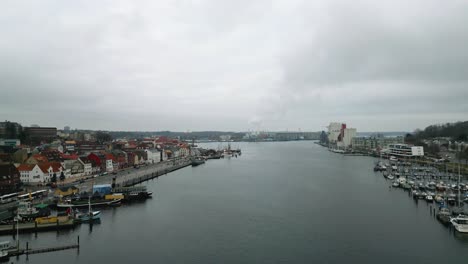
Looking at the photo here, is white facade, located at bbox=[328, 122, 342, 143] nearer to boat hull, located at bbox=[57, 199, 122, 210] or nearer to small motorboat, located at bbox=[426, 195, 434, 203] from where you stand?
small motorboat, located at bbox=[426, 195, 434, 203]

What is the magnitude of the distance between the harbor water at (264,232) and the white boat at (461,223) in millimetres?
180

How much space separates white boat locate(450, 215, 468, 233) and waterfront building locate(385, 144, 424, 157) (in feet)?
59.9

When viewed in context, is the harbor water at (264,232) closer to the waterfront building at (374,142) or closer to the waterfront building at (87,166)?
the waterfront building at (87,166)

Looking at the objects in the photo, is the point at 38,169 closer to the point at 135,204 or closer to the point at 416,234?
the point at 135,204

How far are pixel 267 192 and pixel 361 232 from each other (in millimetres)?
5170

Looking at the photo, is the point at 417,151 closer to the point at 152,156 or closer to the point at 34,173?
the point at 152,156

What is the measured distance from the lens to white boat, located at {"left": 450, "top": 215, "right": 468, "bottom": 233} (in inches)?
293

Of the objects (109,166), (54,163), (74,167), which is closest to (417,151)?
(109,166)

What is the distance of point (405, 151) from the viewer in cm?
2542

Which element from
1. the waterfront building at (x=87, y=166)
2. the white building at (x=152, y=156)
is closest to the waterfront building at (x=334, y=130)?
the white building at (x=152, y=156)

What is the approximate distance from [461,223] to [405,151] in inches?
766

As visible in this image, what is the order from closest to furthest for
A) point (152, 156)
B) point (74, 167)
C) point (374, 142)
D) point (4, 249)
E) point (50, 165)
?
point (4, 249), point (50, 165), point (74, 167), point (152, 156), point (374, 142)

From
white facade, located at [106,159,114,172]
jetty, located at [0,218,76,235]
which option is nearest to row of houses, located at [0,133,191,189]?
white facade, located at [106,159,114,172]

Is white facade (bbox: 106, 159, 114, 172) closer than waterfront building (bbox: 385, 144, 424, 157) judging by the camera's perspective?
Yes
